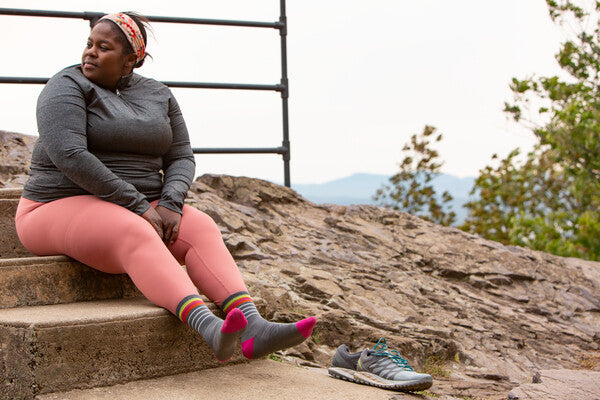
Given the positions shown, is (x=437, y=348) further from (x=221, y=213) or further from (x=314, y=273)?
(x=221, y=213)

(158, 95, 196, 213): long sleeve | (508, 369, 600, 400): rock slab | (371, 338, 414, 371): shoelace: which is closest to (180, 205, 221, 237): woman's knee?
(158, 95, 196, 213): long sleeve

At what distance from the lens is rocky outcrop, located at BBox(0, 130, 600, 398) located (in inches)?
127

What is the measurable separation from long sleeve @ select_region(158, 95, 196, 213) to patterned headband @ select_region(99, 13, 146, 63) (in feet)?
0.88

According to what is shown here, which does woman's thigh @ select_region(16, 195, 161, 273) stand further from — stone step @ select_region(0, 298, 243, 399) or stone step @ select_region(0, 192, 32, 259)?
stone step @ select_region(0, 192, 32, 259)

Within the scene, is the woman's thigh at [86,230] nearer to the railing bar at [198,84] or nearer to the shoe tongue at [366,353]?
the shoe tongue at [366,353]

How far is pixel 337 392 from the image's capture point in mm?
2154

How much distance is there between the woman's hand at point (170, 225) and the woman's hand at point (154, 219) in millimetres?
27

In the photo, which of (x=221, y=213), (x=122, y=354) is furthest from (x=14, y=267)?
(x=221, y=213)

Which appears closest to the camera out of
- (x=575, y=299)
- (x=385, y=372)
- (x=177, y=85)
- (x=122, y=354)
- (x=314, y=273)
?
(x=122, y=354)

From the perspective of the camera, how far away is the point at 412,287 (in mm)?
3955

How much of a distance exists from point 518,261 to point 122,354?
3.32 m

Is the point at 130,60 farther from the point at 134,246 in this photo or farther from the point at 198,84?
the point at 198,84

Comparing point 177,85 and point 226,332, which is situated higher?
point 177,85

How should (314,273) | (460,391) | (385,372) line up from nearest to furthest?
(385,372) < (460,391) < (314,273)
